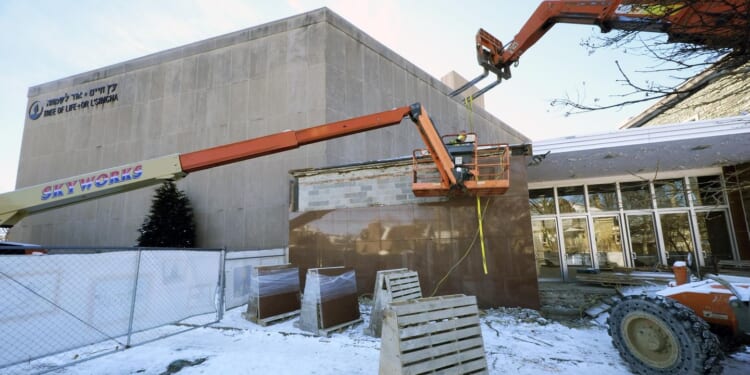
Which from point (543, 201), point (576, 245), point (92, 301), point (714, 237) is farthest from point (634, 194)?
point (92, 301)

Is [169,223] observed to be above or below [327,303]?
above

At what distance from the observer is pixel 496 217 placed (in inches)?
342

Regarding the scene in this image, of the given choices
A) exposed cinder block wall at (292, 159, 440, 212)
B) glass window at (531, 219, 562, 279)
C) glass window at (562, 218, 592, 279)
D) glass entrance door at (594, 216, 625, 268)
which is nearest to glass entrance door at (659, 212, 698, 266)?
glass entrance door at (594, 216, 625, 268)

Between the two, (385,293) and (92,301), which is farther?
(385,293)

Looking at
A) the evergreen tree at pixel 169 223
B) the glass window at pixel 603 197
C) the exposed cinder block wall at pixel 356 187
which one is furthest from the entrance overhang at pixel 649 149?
the evergreen tree at pixel 169 223

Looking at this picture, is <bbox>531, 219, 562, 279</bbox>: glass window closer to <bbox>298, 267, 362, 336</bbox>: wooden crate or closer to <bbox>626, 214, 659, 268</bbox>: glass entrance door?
<bbox>626, 214, 659, 268</bbox>: glass entrance door

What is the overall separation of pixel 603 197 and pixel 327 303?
38.0 ft

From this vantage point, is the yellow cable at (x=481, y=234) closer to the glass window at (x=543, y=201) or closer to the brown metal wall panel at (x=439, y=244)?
the brown metal wall panel at (x=439, y=244)

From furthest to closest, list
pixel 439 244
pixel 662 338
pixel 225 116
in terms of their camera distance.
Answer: pixel 225 116, pixel 439 244, pixel 662 338

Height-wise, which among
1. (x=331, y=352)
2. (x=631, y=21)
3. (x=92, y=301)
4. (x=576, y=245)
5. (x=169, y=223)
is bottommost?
(x=331, y=352)

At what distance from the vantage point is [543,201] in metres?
13.6

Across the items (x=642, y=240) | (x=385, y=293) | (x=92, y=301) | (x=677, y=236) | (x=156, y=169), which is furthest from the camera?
(x=642, y=240)

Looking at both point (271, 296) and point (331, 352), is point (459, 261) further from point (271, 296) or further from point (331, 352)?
point (271, 296)

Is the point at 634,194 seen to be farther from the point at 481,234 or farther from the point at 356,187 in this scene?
the point at 356,187
